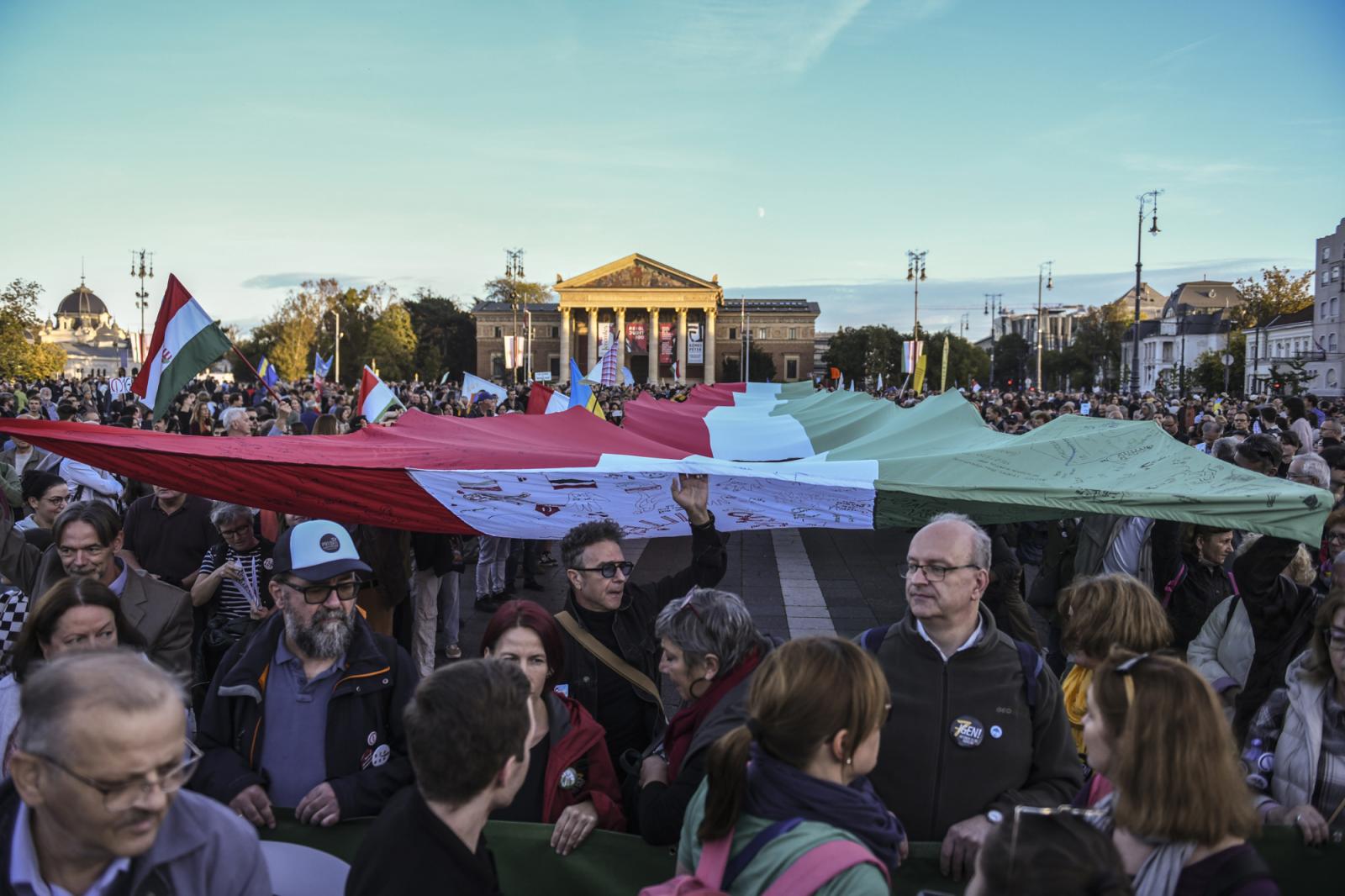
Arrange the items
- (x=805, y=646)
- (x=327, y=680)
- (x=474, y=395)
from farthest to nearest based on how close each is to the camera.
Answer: (x=474, y=395) < (x=327, y=680) < (x=805, y=646)

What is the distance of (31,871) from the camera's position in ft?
6.28

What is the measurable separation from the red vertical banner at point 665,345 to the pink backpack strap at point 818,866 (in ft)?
341

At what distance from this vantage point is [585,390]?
15547 millimetres

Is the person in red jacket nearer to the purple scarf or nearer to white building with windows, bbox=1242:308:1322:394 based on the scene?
the purple scarf

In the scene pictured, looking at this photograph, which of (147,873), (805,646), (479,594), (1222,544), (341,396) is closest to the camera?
(147,873)

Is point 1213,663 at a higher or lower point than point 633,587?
lower

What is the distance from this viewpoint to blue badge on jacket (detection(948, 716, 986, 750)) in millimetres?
2945

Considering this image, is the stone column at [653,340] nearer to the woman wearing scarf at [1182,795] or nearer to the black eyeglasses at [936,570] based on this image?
the black eyeglasses at [936,570]

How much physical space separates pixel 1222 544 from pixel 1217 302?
12596 cm

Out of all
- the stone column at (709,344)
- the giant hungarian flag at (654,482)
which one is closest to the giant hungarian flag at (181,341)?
the giant hungarian flag at (654,482)

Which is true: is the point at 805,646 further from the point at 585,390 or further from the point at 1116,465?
the point at 585,390

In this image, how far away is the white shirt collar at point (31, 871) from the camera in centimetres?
191

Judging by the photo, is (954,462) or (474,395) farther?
(474,395)

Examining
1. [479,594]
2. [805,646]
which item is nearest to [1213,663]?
[805,646]
